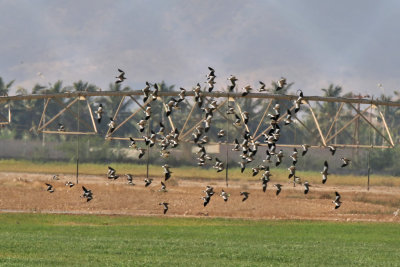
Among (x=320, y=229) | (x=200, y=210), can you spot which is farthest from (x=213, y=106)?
(x=200, y=210)

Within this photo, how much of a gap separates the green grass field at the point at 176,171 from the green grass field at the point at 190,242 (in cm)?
2728

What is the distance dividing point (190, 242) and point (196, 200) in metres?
39.8

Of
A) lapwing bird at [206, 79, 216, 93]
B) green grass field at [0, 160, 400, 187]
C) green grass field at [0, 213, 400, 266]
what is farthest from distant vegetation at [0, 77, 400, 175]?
lapwing bird at [206, 79, 216, 93]

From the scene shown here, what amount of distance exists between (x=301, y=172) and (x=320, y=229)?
37.4 m

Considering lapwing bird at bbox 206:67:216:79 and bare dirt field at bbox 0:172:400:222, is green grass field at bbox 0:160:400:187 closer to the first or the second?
bare dirt field at bbox 0:172:400:222

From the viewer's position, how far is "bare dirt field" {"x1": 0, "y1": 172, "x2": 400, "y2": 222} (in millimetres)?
73375

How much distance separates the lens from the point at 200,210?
2972 inches

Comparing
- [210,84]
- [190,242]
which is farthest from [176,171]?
[210,84]

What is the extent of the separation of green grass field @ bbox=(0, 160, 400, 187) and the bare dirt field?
120 cm

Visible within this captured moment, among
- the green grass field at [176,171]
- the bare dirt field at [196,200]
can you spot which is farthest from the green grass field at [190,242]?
the green grass field at [176,171]

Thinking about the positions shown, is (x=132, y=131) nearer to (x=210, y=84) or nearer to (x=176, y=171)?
(x=176, y=171)

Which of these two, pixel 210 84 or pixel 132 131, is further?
pixel 132 131

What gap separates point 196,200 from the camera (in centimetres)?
8244

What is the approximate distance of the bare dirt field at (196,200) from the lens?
7338cm
